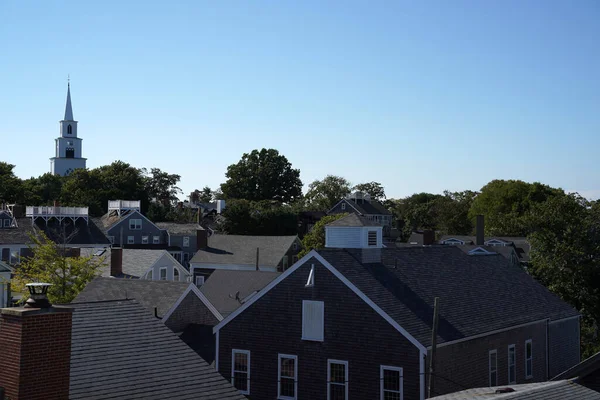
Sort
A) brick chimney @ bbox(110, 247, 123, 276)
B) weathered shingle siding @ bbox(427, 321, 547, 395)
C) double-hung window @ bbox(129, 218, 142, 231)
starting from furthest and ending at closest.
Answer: double-hung window @ bbox(129, 218, 142, 231) → brick chimney @ bbox(110, 247, 123, 276) → weathered shingle siding @ bbox(427, 321, 547, 395)

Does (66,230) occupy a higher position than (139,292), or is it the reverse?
(66,230)

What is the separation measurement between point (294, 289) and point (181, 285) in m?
11.7

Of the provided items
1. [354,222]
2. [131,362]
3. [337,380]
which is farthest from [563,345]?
[131,362]

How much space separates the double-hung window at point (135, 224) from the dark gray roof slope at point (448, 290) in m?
63.0

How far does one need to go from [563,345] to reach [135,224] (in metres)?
66.8

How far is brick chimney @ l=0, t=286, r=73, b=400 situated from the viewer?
44.6 feet

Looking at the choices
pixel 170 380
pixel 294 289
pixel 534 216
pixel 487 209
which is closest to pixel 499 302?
pixel 294 289

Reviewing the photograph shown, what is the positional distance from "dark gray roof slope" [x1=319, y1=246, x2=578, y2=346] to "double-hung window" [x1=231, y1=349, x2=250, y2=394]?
230 inches

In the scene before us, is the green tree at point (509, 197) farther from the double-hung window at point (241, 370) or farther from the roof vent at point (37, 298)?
the roof vent at point (37, 298)

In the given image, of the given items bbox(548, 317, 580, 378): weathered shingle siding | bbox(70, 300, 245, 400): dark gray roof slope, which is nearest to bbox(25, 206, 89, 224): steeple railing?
bbox(548, 317, 580, 378): weathered shingle siding

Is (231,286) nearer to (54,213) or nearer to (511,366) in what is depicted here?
(511,366)

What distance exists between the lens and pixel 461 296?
3209 cm

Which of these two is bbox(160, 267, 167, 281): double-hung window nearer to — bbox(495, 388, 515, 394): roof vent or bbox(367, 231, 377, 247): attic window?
bbox(367, 231, 377, 247): attic window

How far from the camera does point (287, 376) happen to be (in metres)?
29.4
